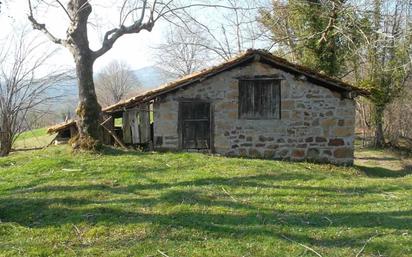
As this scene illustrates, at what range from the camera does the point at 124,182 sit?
29.8ft

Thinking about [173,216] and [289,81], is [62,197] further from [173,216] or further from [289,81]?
[289,81]

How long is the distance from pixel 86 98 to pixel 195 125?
3.83 metres

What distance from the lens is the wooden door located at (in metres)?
14.8

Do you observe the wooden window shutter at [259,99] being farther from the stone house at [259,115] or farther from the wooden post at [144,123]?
the wooden post at [144,123]

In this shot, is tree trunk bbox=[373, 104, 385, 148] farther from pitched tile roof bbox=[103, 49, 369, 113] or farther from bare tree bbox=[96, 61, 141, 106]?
bare tree bbox=[96, 61, 141, 106]

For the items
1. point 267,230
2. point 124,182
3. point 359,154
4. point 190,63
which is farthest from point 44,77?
point 190,63

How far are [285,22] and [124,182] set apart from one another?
1710 cm

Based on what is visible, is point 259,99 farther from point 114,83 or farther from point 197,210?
point 114,83

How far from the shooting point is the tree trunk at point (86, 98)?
12.2 m

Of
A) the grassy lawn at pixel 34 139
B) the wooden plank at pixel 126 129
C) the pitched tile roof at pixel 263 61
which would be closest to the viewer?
the pitched tile roof at pixel 263 61

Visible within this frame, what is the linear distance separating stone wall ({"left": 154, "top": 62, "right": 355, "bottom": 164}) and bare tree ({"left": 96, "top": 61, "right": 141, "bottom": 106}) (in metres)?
39.4

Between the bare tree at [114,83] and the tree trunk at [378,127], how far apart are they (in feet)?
110

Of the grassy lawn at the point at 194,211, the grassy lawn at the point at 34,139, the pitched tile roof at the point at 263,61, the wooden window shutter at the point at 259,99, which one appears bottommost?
the grassy lawn at the point at 194,211

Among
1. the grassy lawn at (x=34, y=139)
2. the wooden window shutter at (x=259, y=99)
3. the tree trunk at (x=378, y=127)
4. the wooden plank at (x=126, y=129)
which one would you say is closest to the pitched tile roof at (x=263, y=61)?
the wooden window shutter at (x=259, y=99)
